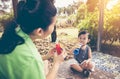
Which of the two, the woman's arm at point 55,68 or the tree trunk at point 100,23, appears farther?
the tree trunk at point 100,23

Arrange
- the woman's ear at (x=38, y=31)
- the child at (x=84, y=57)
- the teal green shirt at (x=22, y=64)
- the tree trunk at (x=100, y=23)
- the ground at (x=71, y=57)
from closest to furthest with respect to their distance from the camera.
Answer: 1. the teal green shirt at (x=22, y=64)
2. the woman's ear at (x=38, y=31)
3. the child at (x=84, y=57)
4. the ground at (x=71, y=57)
5. the tree trunk at (x=100, y=23)

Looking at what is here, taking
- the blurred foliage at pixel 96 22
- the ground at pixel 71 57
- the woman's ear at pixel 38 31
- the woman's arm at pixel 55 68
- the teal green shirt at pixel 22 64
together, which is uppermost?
the woman's ear at pixel 38 31

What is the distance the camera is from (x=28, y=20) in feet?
4.39

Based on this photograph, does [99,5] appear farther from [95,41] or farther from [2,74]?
[2,74]

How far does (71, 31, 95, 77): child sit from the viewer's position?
3359mm

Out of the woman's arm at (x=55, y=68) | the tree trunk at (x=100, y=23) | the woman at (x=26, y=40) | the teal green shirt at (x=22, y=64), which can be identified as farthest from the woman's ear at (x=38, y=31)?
the tree trunk at (x=100, y=23)

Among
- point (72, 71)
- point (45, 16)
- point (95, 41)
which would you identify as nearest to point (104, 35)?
point (95, 41)

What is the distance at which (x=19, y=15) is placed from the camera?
1354 millimetres

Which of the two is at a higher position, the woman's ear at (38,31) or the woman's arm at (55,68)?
the woman's ear at (38,31)

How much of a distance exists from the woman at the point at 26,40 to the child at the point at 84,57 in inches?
78.5

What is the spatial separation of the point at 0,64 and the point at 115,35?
10.3 ft

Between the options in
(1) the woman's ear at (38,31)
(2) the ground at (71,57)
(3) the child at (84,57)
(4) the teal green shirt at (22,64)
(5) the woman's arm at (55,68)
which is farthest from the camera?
(2) the ground at (71,57)

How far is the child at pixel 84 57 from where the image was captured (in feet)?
11.0

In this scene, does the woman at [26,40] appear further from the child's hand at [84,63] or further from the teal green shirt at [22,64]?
the child's hand at [84,63]
